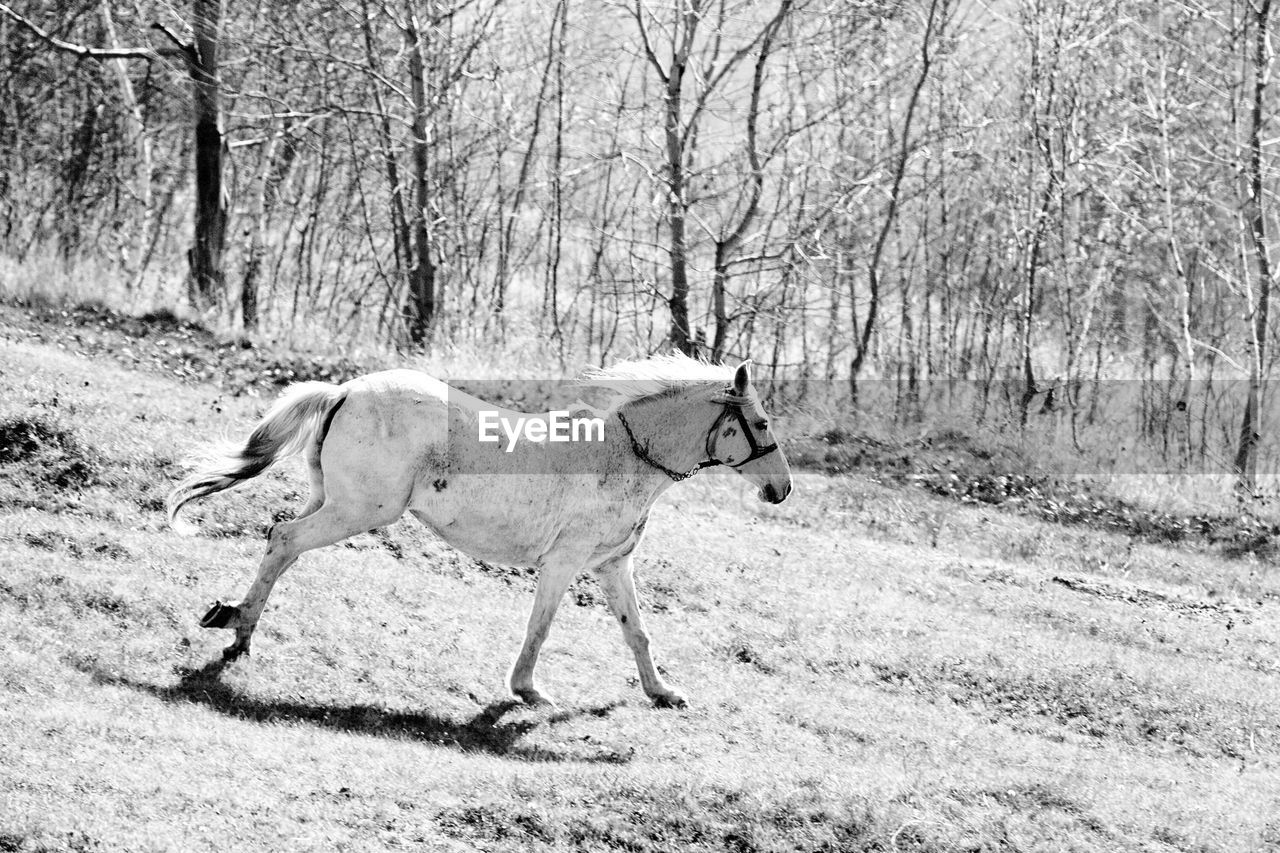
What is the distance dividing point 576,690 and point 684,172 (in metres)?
11.1

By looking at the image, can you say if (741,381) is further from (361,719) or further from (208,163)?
(208,163)

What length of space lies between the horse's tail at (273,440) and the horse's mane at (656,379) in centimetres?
168

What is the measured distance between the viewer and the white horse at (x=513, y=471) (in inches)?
301

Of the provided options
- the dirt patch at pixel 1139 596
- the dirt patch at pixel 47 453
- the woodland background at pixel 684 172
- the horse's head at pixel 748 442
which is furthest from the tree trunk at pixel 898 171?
the dirt patch at pixel 47 453

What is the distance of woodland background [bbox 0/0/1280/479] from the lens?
1861cm

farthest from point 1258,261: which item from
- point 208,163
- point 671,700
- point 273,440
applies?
point 273,440

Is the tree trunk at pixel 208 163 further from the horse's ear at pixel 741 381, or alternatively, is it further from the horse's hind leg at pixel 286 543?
the horse's ear at pixel 741 381

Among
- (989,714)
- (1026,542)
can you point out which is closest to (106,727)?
(989,714)

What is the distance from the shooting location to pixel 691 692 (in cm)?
873

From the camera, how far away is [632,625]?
8258 millimetres

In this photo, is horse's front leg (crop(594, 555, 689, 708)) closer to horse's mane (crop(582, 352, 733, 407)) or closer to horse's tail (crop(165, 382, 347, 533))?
horse's mane (crop(582, 352, 733, 407))

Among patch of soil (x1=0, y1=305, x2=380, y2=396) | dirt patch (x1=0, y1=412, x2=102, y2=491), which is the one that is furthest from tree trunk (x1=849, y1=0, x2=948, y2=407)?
dirt patch (x1=0, y1=412, x2=102, y2=491)

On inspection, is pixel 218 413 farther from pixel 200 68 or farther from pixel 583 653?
pixel 200 68

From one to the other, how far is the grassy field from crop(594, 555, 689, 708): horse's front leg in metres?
0.16
